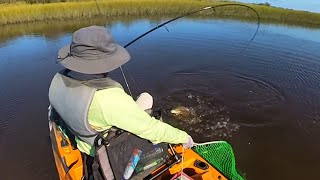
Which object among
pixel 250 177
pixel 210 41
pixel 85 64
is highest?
pixel 85 64

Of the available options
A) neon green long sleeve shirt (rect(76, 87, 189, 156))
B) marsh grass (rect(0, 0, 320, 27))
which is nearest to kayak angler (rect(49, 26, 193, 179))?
neon green long sleeve shirt (rect(76, 87, 189, 156))

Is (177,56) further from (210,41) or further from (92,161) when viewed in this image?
(92,161)

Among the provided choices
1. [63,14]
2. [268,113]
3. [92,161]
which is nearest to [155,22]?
[63,14]

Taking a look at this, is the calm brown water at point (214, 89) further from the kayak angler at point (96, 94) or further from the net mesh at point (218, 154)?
the kayak angler at point (96, 94)

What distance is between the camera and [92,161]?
2633mm

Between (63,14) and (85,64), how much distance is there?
543 inches

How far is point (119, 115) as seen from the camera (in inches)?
86.4

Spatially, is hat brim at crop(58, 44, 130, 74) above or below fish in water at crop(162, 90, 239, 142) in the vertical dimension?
above

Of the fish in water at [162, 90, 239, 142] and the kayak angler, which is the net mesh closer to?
the kayak angler

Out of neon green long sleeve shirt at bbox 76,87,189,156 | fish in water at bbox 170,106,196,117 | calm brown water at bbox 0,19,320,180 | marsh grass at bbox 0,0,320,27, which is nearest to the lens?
neon green long sleeve shirt at bbox 76,87,189,156

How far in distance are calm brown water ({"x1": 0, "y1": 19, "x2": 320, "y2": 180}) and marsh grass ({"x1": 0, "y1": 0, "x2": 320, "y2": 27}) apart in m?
2.12

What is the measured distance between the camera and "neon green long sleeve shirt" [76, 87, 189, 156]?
2.18 metres

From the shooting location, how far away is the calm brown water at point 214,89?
492cm

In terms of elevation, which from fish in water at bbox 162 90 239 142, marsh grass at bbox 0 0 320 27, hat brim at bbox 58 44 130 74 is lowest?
fish in water at bbox 162 90 239 142
